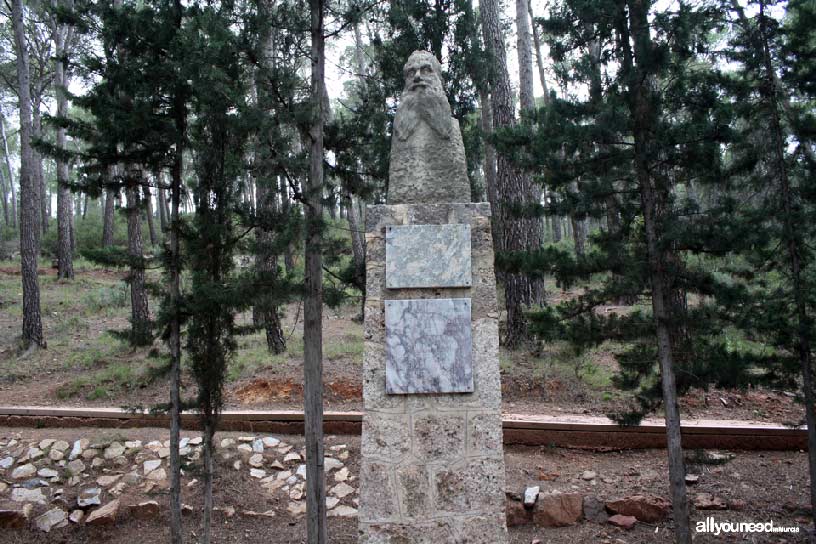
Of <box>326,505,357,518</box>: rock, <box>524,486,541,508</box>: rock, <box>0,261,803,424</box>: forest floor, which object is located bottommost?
<box>326,505,357,518</box>: rock

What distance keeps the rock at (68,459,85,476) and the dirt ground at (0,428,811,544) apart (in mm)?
255

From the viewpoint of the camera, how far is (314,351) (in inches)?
197

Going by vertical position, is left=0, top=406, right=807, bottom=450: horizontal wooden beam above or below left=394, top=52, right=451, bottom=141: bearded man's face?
below

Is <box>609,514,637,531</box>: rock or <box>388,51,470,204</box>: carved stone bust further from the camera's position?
<box>609,514,637,531</box>: rock

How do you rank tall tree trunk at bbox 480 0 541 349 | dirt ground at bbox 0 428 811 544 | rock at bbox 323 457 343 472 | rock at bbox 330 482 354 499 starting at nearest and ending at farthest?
dirt ground at bbox 0 428 811 544, rock at bbox 330 482 354 499, rock at bbox 323 457 343 472, tall tree trunk at bbox 480 0 541 349

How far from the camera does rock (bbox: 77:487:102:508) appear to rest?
5.94m

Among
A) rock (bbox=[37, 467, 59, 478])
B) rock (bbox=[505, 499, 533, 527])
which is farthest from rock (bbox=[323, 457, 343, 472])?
rock (bbox=[37, 467, 59, 478])

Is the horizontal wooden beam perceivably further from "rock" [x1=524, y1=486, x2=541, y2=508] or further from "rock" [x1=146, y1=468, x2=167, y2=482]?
"rock" [x1=524, y1=486, x2=541, y2=508]

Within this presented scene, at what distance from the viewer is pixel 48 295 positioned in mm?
14602

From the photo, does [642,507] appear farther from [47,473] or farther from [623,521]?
[47,473]

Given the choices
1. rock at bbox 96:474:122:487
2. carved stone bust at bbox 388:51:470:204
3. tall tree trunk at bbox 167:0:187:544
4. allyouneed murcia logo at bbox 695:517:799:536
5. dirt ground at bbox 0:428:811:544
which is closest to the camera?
carved stone bust at bbox 388:51:470:204

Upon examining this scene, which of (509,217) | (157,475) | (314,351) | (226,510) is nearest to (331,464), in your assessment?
(226,510)

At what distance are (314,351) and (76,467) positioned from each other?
349cm

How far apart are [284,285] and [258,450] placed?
2.76 metres
